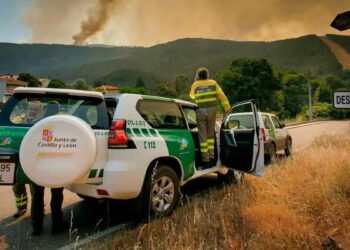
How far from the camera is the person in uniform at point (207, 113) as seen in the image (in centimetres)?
614

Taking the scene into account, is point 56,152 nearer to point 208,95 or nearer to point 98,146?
point 98,146

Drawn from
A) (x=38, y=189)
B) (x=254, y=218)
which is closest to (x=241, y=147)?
(x=254, y=218)

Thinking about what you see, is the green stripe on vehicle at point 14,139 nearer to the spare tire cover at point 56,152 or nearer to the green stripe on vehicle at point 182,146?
the spare tire cover at point 56,152

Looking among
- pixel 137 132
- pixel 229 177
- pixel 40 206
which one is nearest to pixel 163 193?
pixel 137 132

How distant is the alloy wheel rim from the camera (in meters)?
4.74

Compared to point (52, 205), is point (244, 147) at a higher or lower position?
higher

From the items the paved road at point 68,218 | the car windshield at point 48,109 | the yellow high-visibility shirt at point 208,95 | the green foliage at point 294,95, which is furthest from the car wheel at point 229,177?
the green foliage at point 294,95

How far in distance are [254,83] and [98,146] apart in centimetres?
6086

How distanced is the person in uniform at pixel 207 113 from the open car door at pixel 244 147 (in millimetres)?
216

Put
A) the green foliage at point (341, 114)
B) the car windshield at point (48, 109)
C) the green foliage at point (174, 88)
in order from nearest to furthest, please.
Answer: the car windshield at point (48, 109) → the green foliage at point (341, 114) → the green foliage at point (174, 88)

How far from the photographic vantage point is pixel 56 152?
388cm

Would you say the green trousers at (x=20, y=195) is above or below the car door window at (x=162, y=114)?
below

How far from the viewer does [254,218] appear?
449 centimetres

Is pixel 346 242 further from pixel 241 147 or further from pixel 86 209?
pixel 86 209
